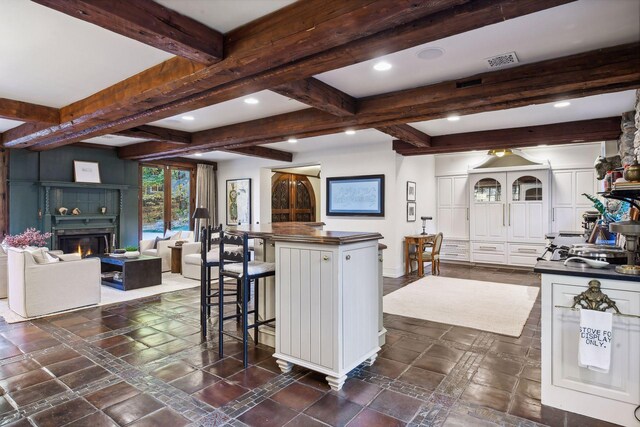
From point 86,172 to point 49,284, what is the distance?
3631mm

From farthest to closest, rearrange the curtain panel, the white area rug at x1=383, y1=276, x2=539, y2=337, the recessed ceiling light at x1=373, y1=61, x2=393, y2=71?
1. the curtain panel
2. the white area rug at x1=383, y1=276, x2=539, y2=337
3. the recessed ceiling light at x1=373, y1=61, x2=393, y2=71

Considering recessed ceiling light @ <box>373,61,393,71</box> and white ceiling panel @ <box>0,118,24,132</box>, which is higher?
white ceiling panel @ <box>0,118,24,132</box>

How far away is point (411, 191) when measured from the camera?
7328 mm

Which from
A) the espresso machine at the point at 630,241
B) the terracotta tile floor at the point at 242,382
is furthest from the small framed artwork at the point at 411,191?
the espresso machine at the point at 630,241

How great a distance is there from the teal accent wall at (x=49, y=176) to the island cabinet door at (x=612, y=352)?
802 centimetres

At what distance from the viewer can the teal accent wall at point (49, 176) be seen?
6457 mm

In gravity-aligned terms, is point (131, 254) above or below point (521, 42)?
below

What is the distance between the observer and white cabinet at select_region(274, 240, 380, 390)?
8.30ft

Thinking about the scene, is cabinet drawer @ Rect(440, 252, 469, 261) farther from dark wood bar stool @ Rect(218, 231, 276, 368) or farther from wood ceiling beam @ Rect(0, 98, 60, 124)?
wood ceiling beam @ Rect(0, 98, 60, 124)

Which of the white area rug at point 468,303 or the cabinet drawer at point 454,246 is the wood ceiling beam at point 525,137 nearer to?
the white area rug at point 468,303

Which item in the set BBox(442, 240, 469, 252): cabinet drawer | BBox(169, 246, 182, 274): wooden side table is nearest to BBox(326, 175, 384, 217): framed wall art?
BBox(442, 240, 469, 252): cabinet drawer

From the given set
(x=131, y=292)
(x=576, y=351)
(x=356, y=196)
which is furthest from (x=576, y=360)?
(x=131, y=292)

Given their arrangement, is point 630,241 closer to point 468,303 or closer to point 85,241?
point 468,303

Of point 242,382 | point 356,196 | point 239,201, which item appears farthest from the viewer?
point 239,201
